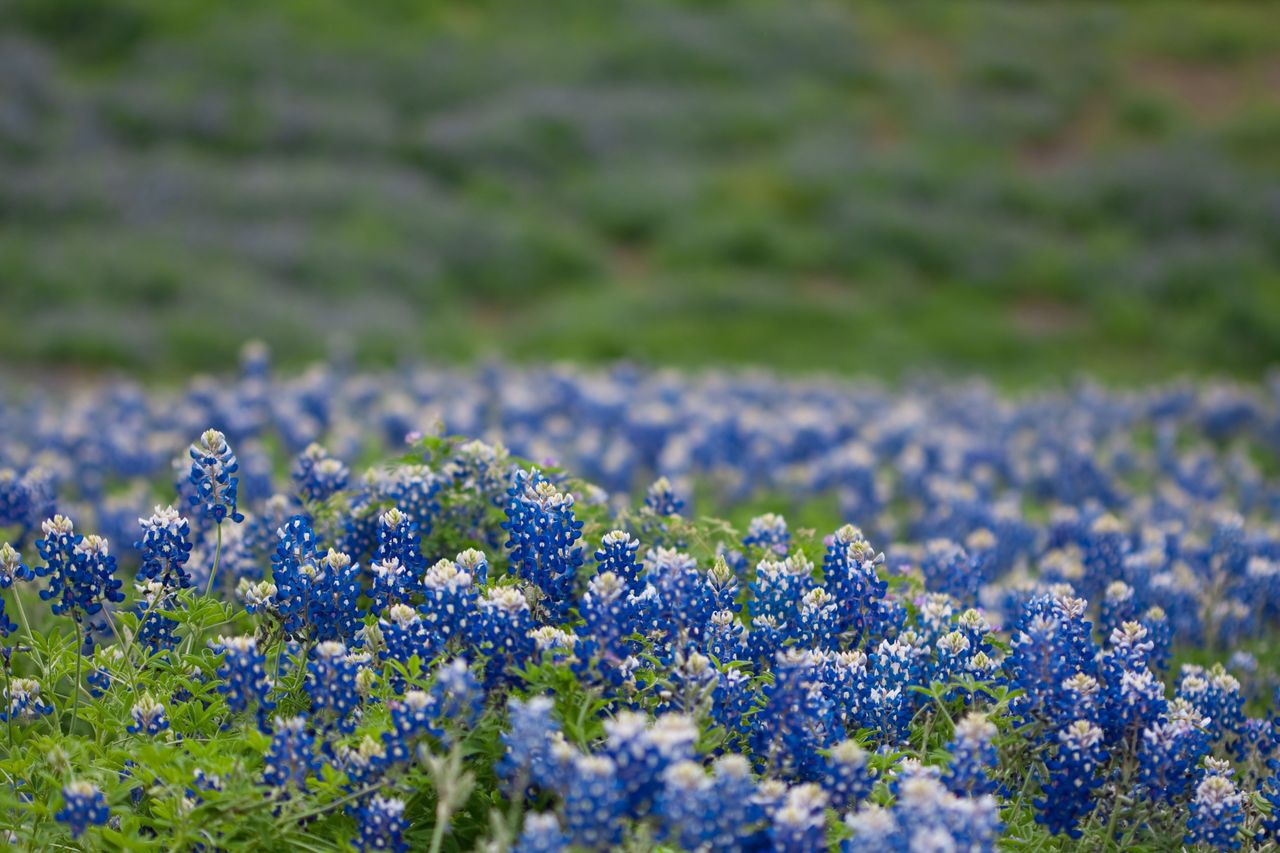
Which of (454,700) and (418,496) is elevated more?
(418,496)

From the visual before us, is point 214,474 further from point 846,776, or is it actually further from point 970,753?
point 970,753

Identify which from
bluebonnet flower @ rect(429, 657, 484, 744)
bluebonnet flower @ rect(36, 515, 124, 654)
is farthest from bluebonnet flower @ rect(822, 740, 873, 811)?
bluebonnet flower @ rect(36, 515, 124, 654)

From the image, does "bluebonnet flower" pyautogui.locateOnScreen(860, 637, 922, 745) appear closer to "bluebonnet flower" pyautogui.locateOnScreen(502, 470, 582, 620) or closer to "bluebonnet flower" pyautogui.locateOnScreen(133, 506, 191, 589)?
"bluebonnet flower" pyautogui.locateOnScreen(502, 470, 582, 620)

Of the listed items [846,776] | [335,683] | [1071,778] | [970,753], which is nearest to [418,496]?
[335,683]

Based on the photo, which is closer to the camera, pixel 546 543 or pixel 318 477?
pixel 546 543

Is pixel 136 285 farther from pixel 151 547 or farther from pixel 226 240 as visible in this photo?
pixel 151 547

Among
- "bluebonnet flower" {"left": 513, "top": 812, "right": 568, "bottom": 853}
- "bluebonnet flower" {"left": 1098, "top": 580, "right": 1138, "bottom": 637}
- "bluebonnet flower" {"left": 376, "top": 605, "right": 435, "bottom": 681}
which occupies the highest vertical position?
"bluebonnet flower" {"left": 1098, "top": 580, "right": 1138, "bottom": 637}
